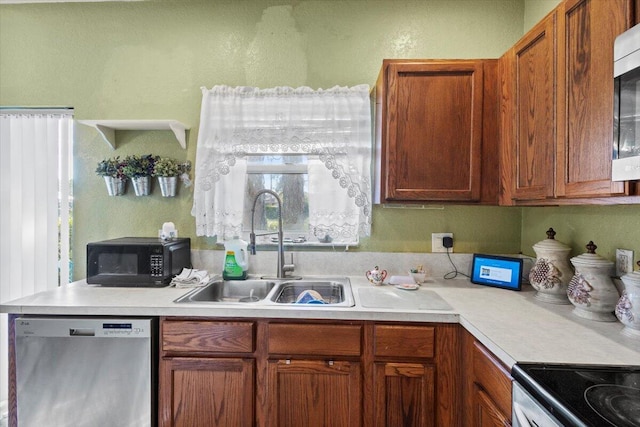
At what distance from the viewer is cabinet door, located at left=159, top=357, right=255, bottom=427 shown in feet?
4.66

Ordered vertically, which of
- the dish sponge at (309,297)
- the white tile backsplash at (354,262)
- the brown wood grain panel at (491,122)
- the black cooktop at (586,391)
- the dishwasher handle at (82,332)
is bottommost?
the dishwasher handle at (82,332)

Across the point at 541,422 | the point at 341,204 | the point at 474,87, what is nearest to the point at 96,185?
the point at 341,204

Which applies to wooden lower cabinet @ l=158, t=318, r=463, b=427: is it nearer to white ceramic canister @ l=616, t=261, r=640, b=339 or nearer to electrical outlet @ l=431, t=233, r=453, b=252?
white ceramic canister @ l=616, t=261, r=640, b=339

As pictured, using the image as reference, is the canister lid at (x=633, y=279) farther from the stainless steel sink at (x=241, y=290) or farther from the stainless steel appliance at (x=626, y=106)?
the stainless steel sink at (x=241, y=290)

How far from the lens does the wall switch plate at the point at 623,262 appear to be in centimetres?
131

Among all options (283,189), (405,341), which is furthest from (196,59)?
(405,341)

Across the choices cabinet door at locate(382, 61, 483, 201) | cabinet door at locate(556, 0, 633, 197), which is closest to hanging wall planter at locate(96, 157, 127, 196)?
cabinet door at locate(382, 61, 483, 201)

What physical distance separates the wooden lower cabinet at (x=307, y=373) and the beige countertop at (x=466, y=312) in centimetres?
5

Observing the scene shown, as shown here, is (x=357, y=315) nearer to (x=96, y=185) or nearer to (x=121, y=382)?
(x=121, y=382)

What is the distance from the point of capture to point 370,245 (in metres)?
2.08

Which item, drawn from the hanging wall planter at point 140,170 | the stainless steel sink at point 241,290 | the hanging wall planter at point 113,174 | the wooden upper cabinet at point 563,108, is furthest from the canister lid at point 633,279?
the hanging wall planter at point 113,174

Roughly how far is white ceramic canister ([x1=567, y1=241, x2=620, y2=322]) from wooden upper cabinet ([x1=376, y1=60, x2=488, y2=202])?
0.55 meters

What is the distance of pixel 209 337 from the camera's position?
4.71 ft

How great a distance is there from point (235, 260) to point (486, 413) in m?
1.41
